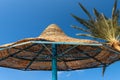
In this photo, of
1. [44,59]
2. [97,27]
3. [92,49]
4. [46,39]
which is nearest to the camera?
[46,39]

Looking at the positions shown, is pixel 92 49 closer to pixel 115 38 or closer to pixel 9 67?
pixel 9 67

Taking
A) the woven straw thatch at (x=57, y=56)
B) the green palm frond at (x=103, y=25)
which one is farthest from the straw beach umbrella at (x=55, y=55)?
the green palm frond at (x=103, y=25)

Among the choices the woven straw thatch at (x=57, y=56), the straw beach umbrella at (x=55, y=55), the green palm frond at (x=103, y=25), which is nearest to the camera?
the straw beach umbrella at (x=55, y=55)

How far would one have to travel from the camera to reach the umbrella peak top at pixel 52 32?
21188 millimetres

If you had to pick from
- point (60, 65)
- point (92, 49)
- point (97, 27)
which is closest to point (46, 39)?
point (92, 49)

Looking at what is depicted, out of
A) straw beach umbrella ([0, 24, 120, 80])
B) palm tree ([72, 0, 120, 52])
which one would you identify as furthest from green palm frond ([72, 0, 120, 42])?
straw beach umbrella ([0, 24, 120, 80])

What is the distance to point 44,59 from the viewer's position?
77.0 ft

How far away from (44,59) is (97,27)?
31.6 ft

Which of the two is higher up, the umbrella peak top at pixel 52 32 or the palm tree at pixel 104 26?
the palm tree at pixel 104 26

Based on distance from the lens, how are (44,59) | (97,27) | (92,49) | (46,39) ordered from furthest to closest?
(97,27)
(44,59)
(92,49)
(46,39)

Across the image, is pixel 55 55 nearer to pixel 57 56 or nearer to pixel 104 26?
pixel 57 56

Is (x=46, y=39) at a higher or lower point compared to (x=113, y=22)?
lower

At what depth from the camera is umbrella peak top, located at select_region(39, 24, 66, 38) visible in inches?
834

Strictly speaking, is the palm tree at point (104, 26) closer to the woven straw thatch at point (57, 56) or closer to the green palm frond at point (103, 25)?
the green palm frond at point (103, 25)
